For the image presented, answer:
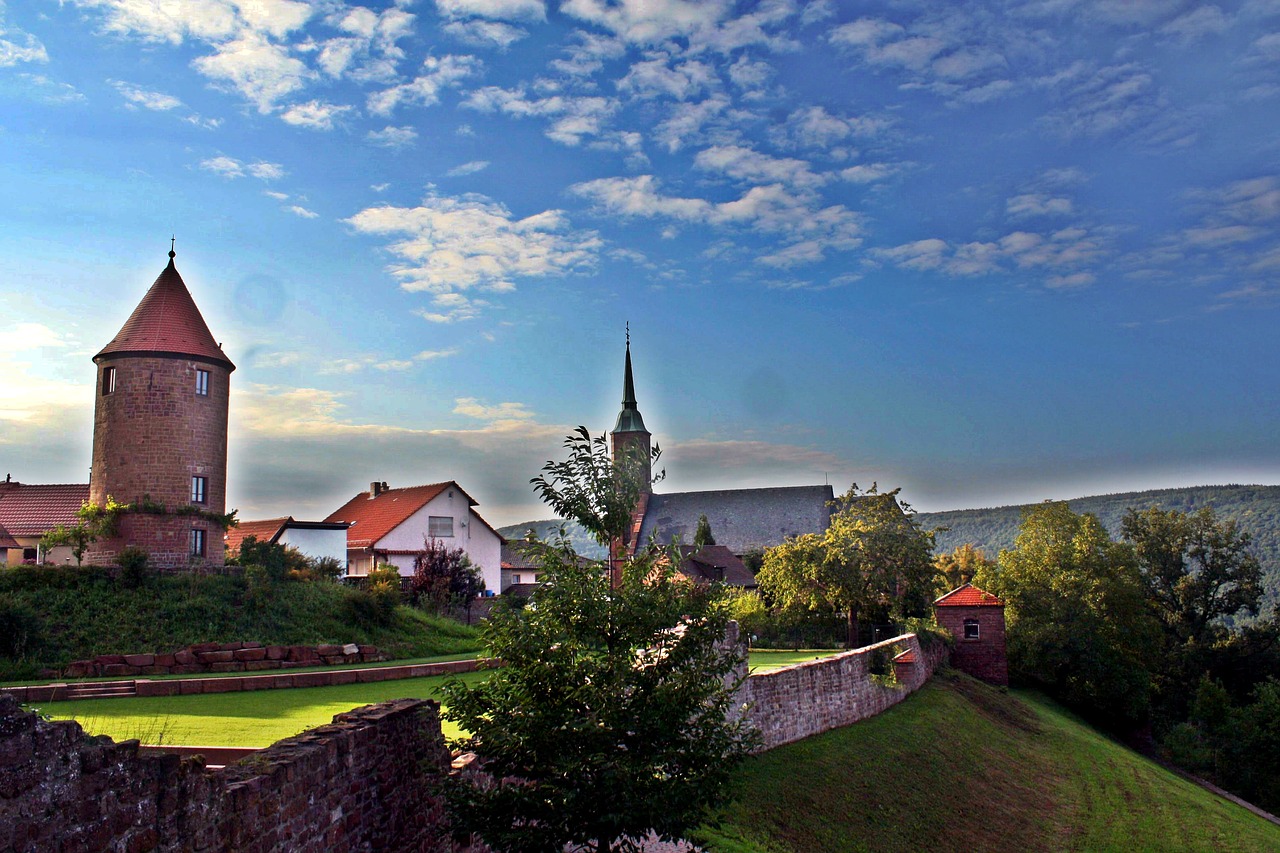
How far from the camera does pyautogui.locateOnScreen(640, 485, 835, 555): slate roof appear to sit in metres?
81.5

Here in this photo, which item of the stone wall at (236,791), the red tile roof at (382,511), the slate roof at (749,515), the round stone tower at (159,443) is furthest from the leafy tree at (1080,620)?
the stone wall at (236,791)

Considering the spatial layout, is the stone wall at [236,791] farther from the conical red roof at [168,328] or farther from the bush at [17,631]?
the conical red roof at [168,328]

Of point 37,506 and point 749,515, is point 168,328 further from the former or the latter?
point 749,515

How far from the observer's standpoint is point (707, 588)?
10.7 m

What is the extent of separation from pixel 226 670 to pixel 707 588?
584 inches

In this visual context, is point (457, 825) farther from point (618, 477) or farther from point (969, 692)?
point (969, 692)

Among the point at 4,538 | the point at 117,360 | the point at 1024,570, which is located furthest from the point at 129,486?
the point at 1024,570

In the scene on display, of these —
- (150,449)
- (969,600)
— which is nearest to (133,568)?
(150,449)

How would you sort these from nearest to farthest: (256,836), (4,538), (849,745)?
(256,836) → (849,745) → (4,538)

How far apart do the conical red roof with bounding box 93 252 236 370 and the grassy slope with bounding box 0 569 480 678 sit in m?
8.25

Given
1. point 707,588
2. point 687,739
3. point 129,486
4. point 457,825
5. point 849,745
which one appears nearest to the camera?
point 457,825

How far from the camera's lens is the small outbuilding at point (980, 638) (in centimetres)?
3672

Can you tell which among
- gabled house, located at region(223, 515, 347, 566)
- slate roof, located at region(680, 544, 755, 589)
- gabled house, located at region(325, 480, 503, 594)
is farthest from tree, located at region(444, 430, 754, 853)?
slate roof, located at region(680, 544, 755, 589)

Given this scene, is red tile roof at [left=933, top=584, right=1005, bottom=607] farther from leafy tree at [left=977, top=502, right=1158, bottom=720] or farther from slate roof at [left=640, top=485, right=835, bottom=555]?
slate roof at [left=640, top=485, right=835, bottom=555]
